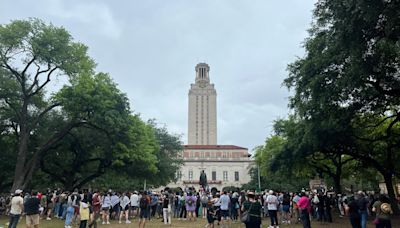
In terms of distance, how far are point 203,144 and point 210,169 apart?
1238cm

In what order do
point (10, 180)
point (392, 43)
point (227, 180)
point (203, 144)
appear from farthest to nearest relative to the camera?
point (203, 144), point (227, 180), point (10, 180), point (392, 43)

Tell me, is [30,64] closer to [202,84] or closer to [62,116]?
[62,116]

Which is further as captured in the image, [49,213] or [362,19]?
[49,213]

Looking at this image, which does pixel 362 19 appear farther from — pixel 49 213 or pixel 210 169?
pixel 210 169

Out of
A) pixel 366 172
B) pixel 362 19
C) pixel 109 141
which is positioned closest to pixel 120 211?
pixel 109 141

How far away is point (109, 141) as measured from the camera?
30.5 m

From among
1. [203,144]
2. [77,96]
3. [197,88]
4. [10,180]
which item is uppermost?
[197,88]

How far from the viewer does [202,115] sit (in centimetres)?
11331

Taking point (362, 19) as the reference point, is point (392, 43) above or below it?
below

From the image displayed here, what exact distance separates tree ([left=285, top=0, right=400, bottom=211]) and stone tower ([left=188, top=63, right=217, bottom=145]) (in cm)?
8770

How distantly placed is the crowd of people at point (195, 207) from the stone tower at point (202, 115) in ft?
279

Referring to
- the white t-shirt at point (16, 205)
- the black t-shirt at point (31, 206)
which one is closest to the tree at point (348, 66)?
the black t-shirt at point (31, 206)

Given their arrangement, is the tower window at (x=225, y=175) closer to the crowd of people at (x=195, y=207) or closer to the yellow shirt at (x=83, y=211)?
the crowd of people at (x=195, y=207)

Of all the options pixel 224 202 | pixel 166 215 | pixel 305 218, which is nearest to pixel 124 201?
pixel 166 215
